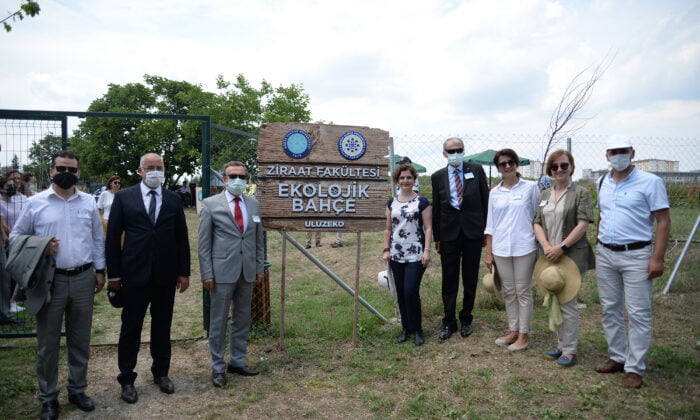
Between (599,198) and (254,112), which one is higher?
(254,112)

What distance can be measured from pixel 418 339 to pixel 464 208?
1480 millimetres

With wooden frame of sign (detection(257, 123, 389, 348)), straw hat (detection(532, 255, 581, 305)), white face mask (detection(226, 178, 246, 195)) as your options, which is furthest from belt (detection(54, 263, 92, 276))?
straw hat (detection(532, 255, 581, 305))

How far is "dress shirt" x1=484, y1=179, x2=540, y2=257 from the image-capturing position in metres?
Result: 4.23

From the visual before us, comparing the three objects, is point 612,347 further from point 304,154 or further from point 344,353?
point 304,154

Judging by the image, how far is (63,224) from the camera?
334 cm

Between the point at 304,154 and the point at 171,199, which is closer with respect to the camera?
the point at 171,199

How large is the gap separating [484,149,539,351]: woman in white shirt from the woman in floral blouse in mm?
656

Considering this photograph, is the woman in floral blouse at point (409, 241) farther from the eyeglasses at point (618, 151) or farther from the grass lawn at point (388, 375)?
the eyeglasses at point (618, 151)

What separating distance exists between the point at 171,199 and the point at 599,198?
3726mm

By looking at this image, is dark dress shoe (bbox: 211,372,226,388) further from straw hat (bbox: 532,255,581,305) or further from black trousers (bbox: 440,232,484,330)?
straw hat (bbox: 532,255,581,305)

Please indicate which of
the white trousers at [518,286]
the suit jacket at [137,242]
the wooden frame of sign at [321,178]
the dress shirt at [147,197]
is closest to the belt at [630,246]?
the white trousers at [518,286]

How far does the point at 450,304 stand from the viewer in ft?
15.8

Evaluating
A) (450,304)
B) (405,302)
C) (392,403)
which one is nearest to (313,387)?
(392,403)

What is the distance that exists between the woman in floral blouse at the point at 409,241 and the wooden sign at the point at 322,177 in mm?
213
